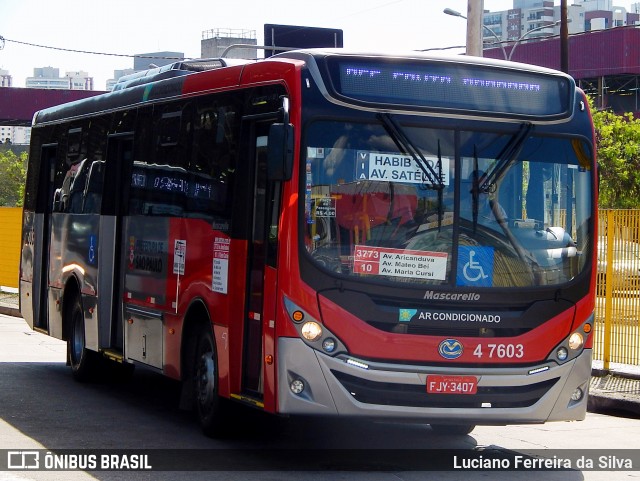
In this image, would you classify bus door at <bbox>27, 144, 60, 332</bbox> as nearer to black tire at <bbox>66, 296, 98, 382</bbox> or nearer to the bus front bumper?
black tire at <bbox>66, 296, 98, 382</bbox>

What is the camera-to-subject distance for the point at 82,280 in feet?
45.2

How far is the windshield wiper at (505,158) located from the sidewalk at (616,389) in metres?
4.97

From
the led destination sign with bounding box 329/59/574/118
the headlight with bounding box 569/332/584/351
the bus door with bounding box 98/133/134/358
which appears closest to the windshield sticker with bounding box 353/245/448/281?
the led destination sign with bounding box 329/59/574/118

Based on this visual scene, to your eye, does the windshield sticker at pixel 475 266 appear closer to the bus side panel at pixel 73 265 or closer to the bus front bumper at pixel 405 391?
the bus front bumper at pixel 405 391

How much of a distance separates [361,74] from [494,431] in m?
4.21

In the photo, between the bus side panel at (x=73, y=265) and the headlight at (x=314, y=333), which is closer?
the headlight at (x=314, y=333)

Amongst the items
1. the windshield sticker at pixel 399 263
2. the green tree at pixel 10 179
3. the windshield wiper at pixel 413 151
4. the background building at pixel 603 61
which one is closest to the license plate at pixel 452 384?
the windshield sticker at pixel 399 263

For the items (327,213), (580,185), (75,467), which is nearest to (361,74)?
(327,213)

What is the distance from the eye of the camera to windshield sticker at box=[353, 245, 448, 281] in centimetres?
879

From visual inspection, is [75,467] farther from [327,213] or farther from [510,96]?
[510,96]

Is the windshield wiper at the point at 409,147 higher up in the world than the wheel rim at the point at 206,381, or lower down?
higher up

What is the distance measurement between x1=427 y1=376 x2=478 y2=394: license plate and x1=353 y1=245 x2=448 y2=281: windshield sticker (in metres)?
0.74

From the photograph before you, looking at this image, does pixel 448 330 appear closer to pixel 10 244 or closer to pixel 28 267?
pixel 28 267

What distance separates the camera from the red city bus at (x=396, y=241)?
28.6 feet
